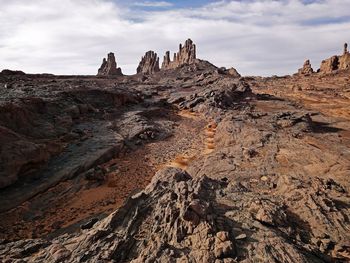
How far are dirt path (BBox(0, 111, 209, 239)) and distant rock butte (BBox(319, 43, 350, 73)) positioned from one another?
2711 inches

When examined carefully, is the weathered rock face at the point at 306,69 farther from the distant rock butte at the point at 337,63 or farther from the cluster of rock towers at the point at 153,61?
the cluster of rock towers at the point at 153,61

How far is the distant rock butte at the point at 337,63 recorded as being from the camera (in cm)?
7819

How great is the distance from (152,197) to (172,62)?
9376 centimetres

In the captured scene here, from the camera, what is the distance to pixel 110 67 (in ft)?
283

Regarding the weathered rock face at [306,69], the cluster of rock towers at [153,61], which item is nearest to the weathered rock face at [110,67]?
the cluster of rock towers at [153,61]

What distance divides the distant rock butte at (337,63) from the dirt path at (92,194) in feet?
226

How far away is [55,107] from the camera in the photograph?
23.3 m

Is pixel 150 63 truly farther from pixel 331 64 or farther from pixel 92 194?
pixel 92 194

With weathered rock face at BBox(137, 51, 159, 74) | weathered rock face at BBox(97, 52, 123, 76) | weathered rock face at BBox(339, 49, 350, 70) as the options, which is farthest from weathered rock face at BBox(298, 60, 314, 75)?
weathered rock face at BBox(97, 52, 123, 76)

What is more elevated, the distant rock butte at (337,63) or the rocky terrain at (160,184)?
the distant rock butte at (337,63)

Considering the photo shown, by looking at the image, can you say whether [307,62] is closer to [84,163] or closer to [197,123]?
[197,123]

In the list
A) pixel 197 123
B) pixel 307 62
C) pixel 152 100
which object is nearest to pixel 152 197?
pixel 197 123

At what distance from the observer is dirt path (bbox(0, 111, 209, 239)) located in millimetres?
12273

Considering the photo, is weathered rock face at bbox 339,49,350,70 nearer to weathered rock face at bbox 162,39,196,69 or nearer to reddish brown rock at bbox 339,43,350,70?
reddish brown rock at bbox 339,43,350,70
